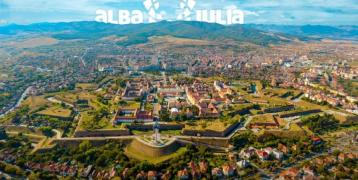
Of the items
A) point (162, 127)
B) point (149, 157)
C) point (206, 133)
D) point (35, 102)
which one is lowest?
point (149, 157)

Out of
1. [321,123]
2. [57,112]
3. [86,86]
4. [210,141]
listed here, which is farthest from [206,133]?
[86,86]

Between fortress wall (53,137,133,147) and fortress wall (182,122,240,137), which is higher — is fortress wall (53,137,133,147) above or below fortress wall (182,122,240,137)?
below

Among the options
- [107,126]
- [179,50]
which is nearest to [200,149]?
[107,126]

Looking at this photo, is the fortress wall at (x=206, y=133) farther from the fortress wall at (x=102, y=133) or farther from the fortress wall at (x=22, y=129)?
the fortress wall at (x=22, y=129)

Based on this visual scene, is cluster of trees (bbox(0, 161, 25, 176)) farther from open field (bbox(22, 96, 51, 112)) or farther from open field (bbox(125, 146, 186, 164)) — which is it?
open field (bbox(22, 96, 51, 112))

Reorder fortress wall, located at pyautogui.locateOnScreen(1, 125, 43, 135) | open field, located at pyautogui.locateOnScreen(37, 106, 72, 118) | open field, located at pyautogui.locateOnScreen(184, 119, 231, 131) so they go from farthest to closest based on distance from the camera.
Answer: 1. open field, located at pyautogui.locateOnScreen(37, 106, 72, 118)
2. fortress wall, located at pyautogui.locateOnScreen(1, 125, 43, 135)
3. open field, located at pyautogui.locateOnScreen(184, 119, 231, 131)

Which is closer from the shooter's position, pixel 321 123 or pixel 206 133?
pixel 206 133

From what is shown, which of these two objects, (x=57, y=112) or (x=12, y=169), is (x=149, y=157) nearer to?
(x=12, y=169)

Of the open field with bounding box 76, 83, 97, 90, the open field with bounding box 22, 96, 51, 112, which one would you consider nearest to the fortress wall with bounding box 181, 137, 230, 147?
the open field with bounding box 22, 96, 51, 112

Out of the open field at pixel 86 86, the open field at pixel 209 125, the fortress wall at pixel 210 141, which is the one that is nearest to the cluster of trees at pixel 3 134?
the fortress wall at pixel 210 141
